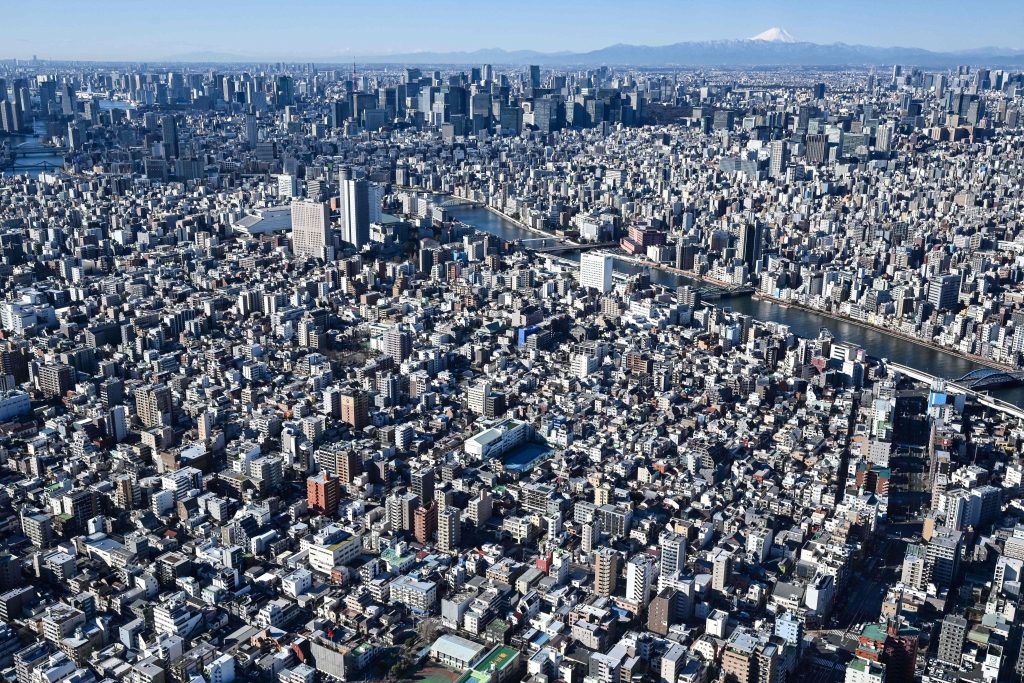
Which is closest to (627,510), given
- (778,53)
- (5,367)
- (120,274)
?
(5,367)

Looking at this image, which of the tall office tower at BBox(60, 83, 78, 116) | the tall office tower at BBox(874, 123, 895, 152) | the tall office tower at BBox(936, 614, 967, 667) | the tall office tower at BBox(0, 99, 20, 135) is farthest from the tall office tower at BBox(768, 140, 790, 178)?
the tall office tower at BBox(0, 99, 20, 135)

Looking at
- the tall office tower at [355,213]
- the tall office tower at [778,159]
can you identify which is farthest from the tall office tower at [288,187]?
the tall office tower at [778,159]

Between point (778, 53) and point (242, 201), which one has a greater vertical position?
point (778, 53)

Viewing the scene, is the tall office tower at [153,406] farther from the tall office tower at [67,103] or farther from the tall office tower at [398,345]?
the tall office tower at [67,103]

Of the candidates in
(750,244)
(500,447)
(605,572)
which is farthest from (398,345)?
(750,244)

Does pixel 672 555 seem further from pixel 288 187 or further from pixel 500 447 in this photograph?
pixel 288 187

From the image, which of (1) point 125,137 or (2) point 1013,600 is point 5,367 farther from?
(1) point 125,137
